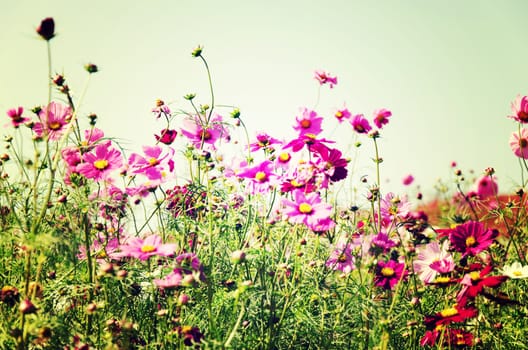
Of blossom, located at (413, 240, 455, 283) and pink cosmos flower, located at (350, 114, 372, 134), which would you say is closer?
blossom, located at (413, 240, 455, 283)

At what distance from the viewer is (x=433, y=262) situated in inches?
53.9

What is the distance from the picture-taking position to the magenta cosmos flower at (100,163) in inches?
48.7

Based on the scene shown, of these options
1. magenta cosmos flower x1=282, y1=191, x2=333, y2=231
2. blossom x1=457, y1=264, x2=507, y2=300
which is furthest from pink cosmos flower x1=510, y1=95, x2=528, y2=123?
magenta cosmos flower x1=282, y1=191, x2=333, y2=231

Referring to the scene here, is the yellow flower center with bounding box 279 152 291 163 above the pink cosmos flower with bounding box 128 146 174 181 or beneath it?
above

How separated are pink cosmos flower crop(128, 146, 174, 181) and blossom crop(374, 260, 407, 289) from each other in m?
0.68

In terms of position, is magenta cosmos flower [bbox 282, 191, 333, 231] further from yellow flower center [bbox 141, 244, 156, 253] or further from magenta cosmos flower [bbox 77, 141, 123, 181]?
Answer: magenta cosmos flower [bbox 77, 141, 123, 181]

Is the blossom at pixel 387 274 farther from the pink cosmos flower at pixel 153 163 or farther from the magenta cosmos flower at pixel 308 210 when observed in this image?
the pink cosmos flower at pixel 153 163

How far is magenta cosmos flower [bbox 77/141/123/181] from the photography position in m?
1.24

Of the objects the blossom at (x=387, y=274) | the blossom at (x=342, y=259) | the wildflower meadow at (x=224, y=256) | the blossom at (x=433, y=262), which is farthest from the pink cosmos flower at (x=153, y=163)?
the blossom at (x=433, y=262)

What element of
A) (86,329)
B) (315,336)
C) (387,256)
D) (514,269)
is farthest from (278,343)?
(514,269)

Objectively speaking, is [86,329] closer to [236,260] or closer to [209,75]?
[236,260]

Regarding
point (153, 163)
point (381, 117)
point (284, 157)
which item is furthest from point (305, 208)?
point (381, 117)

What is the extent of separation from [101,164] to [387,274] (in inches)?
34.4

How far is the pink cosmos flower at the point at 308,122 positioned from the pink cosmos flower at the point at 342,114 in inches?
7.7
